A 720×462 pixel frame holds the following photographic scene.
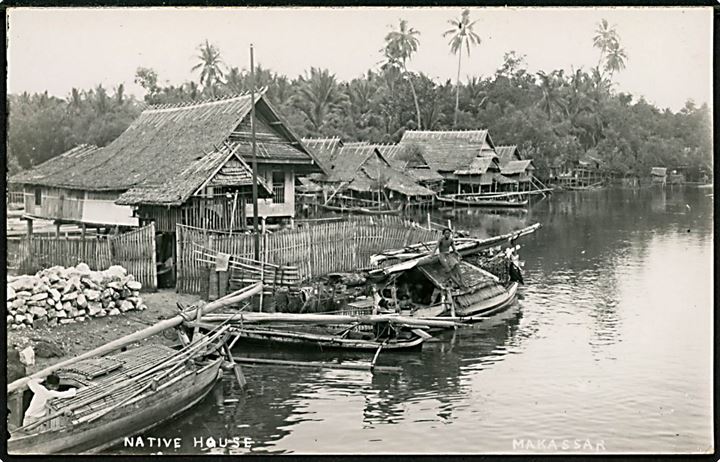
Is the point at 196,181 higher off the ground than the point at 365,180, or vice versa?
the point at 365,180

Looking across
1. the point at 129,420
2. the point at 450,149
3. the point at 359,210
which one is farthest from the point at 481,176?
the point at 129,420

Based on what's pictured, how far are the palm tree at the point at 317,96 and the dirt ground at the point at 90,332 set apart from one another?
103ft

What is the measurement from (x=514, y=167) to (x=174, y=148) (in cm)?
3374

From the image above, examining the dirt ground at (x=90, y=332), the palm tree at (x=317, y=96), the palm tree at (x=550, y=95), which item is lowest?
the dirt ground at (x=90, y=332)

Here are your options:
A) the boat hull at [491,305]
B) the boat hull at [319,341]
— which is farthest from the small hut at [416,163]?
the boat hull at [319,341]

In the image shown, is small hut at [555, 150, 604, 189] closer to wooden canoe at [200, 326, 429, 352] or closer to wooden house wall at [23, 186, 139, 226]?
wooden house wall at [23, 186, 139, 226]

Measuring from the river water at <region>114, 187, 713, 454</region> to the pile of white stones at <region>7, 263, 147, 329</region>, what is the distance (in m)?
2.45

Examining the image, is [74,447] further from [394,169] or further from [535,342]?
[394,169]

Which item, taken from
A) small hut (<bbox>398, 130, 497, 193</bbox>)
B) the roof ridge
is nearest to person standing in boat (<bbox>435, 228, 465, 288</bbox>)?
the roof ridge

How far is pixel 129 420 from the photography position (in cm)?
923

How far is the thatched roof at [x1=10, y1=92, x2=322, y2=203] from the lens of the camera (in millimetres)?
19297

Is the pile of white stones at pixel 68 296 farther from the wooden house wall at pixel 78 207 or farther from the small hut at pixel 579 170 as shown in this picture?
the small hut at pixel 579 170

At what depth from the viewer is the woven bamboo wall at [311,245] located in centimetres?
1556

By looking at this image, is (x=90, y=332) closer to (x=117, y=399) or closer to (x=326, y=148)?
(x=117, y=399)
